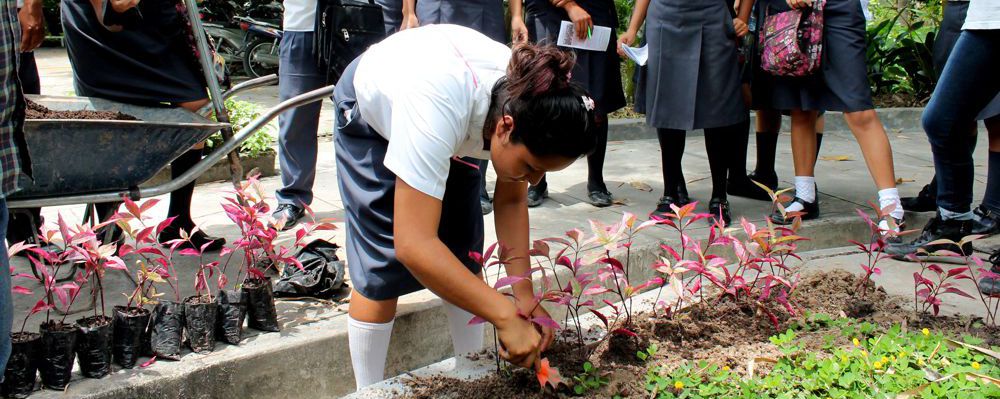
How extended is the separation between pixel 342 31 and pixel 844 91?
96.7 inches

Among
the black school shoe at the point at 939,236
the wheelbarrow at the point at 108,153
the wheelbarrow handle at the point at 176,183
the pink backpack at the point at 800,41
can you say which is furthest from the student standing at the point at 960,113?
the wheelbarrow at the point at 108,153

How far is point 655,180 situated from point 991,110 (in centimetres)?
219

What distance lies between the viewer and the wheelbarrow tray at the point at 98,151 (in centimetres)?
285

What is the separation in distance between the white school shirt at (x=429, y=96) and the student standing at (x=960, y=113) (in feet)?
7.25

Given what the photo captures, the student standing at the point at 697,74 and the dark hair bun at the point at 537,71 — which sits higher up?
the dark hair bun at the point at 537,71

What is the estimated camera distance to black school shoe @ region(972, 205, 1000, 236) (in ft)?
13.8

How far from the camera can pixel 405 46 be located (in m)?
2.43

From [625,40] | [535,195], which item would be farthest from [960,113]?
[535,195]

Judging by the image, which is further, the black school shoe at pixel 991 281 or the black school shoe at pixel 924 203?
the black school shoe at pixel 924 203

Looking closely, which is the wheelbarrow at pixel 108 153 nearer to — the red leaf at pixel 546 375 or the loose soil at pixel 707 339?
the loose soil at pixel 707 339

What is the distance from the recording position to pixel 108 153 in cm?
300

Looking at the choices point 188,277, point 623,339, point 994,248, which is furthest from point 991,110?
point 188,277

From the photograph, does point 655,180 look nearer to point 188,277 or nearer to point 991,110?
point 991,110

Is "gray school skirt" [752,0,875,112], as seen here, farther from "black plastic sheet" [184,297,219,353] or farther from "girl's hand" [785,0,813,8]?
"black plastic sheet" [184,297,219,353]
